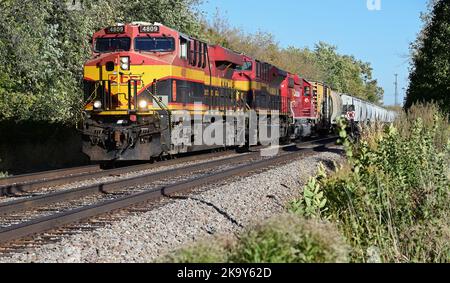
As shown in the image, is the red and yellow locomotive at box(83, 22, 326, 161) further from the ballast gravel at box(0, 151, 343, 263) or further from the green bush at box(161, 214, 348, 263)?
the green bush at box(161, 214, 348, 263)

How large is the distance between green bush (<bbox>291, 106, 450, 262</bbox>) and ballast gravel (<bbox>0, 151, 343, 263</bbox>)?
1133mm

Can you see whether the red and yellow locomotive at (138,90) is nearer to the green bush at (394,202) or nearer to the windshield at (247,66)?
the windshield at (247,66)

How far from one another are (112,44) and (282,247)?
1322 centimetres

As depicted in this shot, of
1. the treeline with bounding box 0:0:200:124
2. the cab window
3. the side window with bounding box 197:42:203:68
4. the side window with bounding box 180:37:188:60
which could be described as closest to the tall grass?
the side window with bounding box 180:37:188:60

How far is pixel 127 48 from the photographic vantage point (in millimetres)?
16375

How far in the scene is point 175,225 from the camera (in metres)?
8.11

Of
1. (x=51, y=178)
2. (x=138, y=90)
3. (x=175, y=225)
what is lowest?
(x=51, y=178)

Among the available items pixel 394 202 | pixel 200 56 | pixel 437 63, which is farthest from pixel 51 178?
pixel 437 63

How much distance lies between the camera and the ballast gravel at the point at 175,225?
6.46 meters

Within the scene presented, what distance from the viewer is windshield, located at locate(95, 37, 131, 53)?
16438mm

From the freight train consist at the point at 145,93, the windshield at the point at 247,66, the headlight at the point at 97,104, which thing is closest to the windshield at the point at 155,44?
the freight train consist at the point at 145,93

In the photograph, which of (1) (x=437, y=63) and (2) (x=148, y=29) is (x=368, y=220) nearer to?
(2) (x=148, y=29)

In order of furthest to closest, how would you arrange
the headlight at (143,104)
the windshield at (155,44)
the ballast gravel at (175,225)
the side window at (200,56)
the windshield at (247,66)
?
the windshield at (247,66) < the side window at (200,56) < the windshield at (155,44) < the headlight at (143,104) < the ballast gravel at (175,225)

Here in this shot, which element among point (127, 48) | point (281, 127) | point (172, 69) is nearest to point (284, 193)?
point (172, 69)
